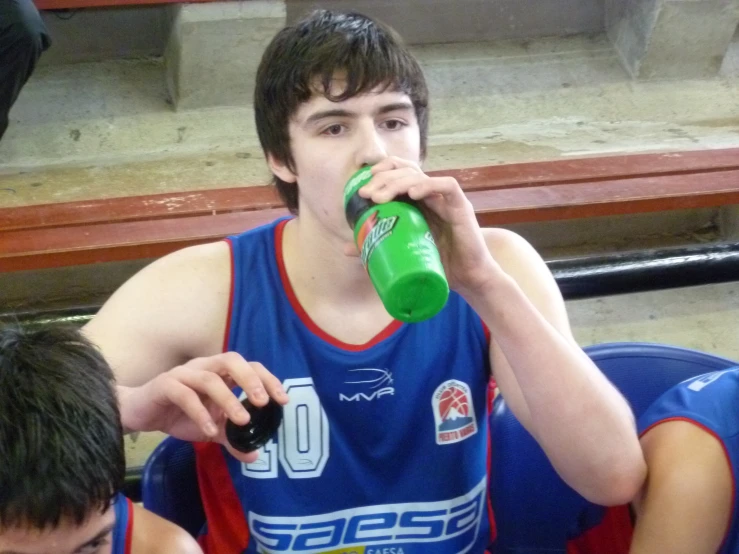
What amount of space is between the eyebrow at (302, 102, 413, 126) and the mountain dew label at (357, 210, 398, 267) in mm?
305

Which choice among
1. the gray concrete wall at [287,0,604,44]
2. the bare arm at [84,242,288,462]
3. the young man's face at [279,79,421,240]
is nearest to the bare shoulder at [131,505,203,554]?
the bare arm at [84,242,288,462]

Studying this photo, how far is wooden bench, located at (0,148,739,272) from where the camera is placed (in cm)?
191

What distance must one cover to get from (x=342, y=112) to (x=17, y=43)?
155 centimetres

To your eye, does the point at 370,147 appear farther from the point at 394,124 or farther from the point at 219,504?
the point at 219,504

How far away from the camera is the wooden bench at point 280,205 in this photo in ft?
6.25

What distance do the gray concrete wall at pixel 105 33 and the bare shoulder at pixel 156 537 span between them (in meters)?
2.31

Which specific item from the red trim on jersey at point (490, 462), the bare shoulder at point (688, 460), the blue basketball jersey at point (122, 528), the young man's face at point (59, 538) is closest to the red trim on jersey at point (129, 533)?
the blue basketball jersey at point (122, 528)

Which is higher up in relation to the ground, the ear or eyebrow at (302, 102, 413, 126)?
eyebrow at (302, 102, 413, 126)

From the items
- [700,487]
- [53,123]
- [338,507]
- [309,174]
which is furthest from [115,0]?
[700,487]

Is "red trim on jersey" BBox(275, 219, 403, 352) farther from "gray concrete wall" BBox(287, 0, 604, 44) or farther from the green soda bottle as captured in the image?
"gray concrete wall" BBox(287, 0, 604, 44)

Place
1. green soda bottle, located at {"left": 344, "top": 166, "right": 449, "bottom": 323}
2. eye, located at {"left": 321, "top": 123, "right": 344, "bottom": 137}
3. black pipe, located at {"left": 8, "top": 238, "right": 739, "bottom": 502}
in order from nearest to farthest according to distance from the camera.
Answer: green soda bottle, located at {"left": 344, "top": 166, "right": 449, "bottom": 323}
eye, located at {"left": 321, "top": 123, "right": 344, "bottom": 137}
black pipe, located at {"left": 8, "top": 238, "right": 739, "bottom": 502}

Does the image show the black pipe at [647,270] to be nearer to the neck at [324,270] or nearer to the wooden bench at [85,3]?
the neck at [324,270]

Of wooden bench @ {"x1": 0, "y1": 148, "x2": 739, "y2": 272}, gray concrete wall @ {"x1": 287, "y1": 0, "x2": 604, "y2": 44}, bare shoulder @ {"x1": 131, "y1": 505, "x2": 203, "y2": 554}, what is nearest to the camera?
bare shoulder @ {"x1": 131, "y1": 505, "x2": 203, "y2": 554}

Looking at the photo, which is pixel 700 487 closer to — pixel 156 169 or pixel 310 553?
pixel 310 553
